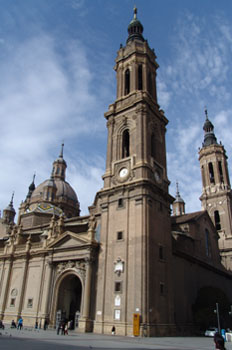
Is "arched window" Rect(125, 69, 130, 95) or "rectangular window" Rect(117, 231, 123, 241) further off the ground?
"arched window" Rect(125, 69, 130, 95)

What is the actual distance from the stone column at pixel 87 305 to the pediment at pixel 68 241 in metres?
2.15

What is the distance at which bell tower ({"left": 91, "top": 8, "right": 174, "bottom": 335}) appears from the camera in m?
27.2

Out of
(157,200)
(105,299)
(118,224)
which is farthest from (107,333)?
(157,200)

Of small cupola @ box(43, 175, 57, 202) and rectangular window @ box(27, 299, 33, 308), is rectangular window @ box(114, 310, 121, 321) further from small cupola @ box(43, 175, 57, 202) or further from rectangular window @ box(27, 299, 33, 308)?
small cupola @ box(43, 175, 57, 202)

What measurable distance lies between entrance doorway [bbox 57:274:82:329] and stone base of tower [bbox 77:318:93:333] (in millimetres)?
3711

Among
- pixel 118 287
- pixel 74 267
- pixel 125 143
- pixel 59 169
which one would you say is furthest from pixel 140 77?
pixel 59 169

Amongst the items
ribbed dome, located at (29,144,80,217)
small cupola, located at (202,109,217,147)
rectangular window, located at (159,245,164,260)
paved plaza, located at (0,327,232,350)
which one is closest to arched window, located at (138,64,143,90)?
rectangular window, located at (159,245,164,260)

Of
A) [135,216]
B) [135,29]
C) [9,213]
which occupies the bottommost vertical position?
[135,216]

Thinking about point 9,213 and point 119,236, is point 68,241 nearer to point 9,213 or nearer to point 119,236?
point 119,236

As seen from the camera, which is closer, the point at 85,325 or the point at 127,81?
the point at 85,325

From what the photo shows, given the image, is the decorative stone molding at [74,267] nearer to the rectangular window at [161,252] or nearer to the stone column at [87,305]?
the stone column at [87,305]

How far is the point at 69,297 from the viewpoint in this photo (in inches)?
1348

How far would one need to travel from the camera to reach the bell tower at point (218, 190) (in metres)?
56.2

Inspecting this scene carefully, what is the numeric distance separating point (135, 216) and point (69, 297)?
40.5 ft
